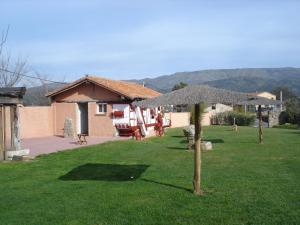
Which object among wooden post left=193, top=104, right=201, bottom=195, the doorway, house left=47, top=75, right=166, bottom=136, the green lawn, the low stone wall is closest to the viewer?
the green lawn

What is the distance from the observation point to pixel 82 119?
31281mm

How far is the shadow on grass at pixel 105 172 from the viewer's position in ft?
36.9

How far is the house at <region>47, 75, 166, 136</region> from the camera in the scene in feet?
89.2

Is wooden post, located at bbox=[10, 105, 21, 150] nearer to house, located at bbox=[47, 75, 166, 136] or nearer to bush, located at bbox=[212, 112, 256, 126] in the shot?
house, located at bbox=[47, 75, 166, 136]

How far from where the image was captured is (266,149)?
1742cm

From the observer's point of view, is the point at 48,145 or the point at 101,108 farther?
the point at 101,108

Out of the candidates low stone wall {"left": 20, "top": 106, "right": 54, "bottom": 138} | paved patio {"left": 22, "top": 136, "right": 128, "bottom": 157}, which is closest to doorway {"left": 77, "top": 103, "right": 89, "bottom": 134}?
low stone wall {"left": 20, "top": 106, "right": 54, "bottom": 138}

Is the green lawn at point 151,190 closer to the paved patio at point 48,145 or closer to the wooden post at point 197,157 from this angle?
the wooden post at point 197,157

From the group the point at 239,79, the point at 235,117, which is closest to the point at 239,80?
the point at 239,79

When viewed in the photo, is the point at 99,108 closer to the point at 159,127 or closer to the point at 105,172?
the point at 159,127

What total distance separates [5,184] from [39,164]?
3.60 m

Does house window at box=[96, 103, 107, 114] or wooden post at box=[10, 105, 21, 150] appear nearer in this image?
wooden post at box=[10, 105, 21, 150]

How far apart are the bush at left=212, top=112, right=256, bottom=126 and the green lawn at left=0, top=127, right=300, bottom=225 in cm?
2814

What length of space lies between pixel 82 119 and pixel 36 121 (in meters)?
3.84
